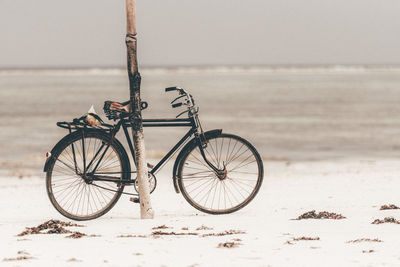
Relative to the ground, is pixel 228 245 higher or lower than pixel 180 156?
lower

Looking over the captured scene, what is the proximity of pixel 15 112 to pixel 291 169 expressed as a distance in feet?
68.7

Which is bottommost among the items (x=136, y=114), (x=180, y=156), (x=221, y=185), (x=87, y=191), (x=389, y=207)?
(x=389, y=207)

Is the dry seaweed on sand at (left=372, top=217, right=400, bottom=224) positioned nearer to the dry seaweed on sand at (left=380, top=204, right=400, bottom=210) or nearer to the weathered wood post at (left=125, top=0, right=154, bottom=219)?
the dry seaweed on sand at (left=380, top=204, right=400, bottom=210)

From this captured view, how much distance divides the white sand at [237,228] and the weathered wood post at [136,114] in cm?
28

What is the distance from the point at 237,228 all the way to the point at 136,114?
147 centimetres

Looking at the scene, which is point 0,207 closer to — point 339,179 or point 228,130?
point 339,179

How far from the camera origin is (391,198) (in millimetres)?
7656

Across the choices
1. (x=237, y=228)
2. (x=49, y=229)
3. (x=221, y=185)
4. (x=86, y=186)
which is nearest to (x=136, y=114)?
(x=49, y=229)

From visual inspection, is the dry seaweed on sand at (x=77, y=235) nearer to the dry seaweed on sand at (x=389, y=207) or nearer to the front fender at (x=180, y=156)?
the front fender at (x=180, y=156)

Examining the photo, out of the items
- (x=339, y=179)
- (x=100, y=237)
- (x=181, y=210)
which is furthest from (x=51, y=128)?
(x=100, y=237)

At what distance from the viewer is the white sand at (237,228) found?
4570 mm

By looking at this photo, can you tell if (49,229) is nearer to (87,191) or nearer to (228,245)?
(228,245)

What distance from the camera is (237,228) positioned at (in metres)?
5.78

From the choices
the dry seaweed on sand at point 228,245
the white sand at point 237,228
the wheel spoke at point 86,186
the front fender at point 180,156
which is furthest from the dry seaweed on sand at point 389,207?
the wheel spoke at point 86,186
